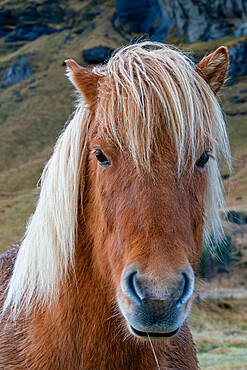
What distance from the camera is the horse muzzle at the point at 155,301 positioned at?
2098mm

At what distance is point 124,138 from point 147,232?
63 centimetres

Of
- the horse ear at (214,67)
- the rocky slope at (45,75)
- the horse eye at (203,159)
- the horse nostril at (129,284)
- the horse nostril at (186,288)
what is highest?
the horse ear at (214,67)

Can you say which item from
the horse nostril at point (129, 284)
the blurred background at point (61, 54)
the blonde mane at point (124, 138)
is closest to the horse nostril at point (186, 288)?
the horse nostril at point (129, 284)

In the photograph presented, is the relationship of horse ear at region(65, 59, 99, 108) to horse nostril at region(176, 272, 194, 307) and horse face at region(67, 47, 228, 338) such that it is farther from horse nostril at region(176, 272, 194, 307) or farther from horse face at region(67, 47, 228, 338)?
horse nostril at region(176, 272, 194, 307)

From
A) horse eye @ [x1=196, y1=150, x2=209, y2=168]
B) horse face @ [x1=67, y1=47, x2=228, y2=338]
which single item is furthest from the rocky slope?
horse eye @ [x1=196, y1=150, x2=209, y2=168]

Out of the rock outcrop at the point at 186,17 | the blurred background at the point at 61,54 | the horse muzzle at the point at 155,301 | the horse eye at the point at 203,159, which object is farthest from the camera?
the rock outcrop at the point at 186,17

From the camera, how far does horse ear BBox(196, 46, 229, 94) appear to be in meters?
3.01

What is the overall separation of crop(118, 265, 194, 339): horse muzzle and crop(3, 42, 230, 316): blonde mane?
68cm

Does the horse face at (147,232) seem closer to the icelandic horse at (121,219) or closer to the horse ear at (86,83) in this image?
the icelandic horse at (121,219)

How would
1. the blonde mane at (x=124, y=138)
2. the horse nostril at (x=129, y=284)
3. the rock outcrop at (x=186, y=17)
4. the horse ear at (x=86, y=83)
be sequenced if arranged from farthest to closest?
the rock outcrop at (x=186, y=17), the horse ear at (x=86, y=83), the blonde mane at (x=124, y=138), the horse nostril at (x=129, y=284)

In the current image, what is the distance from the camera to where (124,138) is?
263 cm

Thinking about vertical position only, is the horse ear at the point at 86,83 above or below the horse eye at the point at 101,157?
above

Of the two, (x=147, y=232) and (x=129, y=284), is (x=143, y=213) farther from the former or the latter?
(x=129, y=284)

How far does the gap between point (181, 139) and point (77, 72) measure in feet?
2.99
